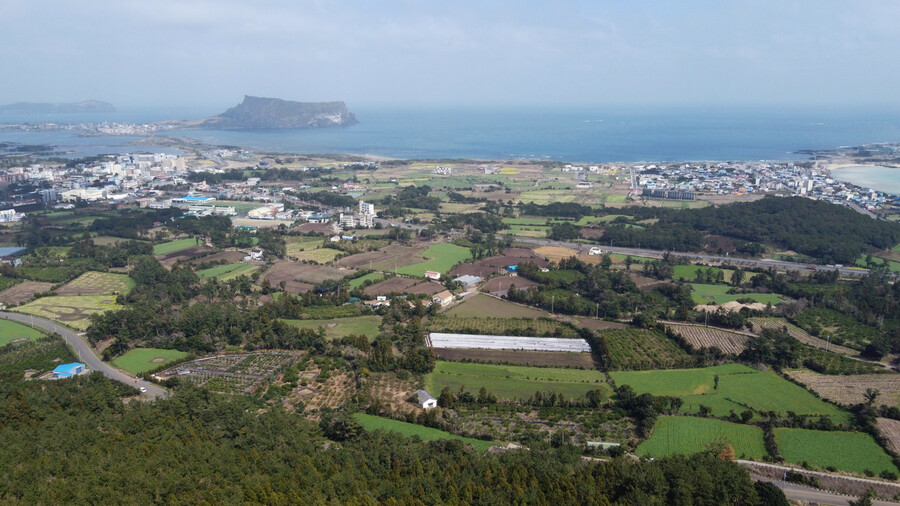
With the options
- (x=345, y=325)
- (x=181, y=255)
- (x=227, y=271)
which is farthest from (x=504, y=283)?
(x=181, y=255)

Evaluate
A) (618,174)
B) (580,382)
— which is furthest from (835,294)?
(618,174)

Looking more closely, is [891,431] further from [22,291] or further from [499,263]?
[22,291]

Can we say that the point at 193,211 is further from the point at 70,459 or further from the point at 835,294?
the point at 835,294

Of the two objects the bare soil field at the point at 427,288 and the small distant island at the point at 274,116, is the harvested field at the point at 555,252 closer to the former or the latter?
the bare soil field at the point at 427,288

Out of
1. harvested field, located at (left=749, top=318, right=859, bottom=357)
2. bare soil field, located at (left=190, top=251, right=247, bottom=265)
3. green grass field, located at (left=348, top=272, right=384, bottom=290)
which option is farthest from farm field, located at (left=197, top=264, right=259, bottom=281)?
harvested field, located at (left=749, top=318, right=859, bottom=357)

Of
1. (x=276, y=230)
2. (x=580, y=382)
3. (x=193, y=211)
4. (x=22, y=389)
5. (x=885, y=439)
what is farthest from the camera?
(x=193, y=211)

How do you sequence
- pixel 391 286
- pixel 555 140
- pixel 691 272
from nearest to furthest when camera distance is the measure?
pixel 391 286 → pixel 691 272 → pixel 555 140

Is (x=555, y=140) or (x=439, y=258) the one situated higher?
(x=555, y=140)
